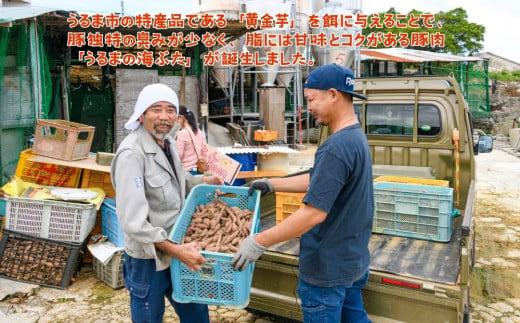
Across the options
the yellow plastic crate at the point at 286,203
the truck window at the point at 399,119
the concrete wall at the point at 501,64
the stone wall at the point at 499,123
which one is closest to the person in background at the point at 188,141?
the yellow plastic crate at the point at 286,203

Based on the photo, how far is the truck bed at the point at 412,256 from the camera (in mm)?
3059

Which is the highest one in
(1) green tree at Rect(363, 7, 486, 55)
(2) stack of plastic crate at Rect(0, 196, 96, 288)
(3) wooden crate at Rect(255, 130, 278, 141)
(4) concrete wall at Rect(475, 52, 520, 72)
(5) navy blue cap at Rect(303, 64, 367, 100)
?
(1) green tree at Rect(363, 7, 486, 55)

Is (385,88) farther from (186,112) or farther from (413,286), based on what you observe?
(413,286)

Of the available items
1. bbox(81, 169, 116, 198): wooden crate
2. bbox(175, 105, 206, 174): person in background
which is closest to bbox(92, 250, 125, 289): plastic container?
bbox(81, 169, 116, 198): wooden crate

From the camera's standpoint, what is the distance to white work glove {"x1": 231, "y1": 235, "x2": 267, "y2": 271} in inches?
92.4

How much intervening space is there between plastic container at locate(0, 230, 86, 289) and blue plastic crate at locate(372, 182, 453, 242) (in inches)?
132

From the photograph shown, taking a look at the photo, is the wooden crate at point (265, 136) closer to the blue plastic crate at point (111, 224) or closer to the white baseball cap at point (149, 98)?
the blue plastic crate at point (111, 224)

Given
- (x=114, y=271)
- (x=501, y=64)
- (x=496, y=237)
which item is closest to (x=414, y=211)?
(x=114, y=271)

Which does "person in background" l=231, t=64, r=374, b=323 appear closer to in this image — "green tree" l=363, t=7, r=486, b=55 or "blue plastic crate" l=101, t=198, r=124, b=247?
"blue plastic crate" l=101, t=198, r=124, b=247

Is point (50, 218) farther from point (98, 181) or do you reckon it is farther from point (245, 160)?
point (245, 160)

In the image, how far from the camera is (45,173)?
226 inches

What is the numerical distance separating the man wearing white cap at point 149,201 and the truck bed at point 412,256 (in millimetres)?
965

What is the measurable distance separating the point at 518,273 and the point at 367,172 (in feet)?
13.3

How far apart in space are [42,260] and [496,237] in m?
6.20
